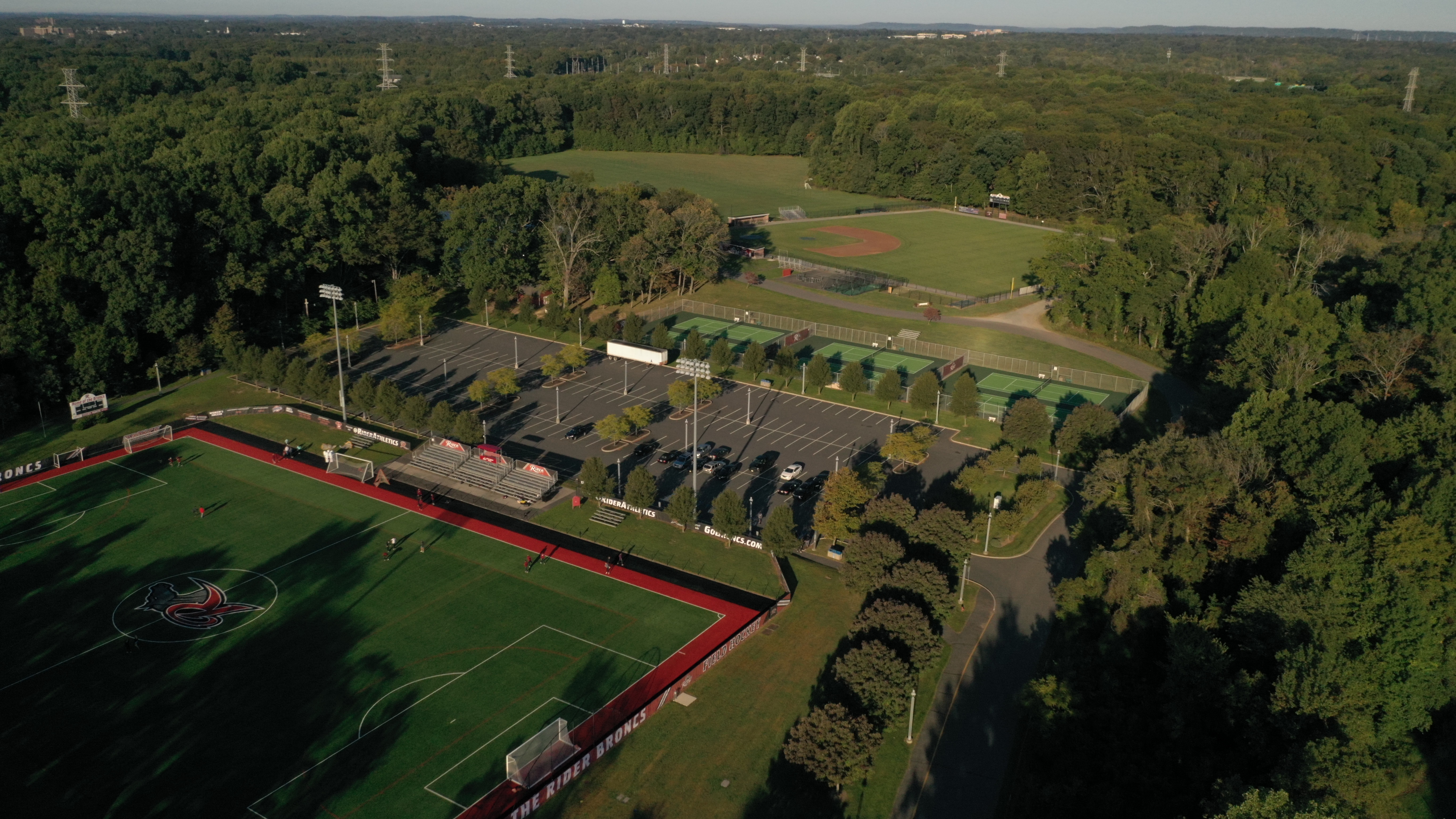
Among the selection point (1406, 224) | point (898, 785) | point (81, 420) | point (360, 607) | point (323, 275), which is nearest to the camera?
point (898, 785)

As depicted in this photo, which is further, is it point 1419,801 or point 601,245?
point 601,245

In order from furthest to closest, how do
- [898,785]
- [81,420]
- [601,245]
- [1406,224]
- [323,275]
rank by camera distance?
[1406,224] < [601,245] < [323,275] < [81,420] < [898,785]

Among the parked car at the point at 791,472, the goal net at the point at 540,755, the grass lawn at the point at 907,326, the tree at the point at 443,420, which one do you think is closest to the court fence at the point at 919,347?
the grass lawn at the point at 907,326

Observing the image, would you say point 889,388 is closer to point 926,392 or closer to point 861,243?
point 926,392

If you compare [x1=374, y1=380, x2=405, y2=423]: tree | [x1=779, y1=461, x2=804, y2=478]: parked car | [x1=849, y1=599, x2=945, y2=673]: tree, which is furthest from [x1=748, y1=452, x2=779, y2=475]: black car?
[x1=374, y1=380, x2=405, y2=423]: tree

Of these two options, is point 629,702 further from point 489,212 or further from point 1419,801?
point 489,212

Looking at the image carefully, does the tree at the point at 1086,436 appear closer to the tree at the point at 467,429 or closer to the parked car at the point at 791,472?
the parked car at the point at 791,472

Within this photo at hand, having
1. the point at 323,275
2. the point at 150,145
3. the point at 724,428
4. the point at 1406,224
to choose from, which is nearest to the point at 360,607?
the point at 724,428
